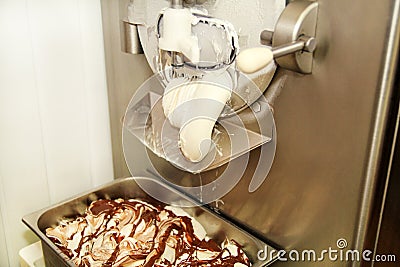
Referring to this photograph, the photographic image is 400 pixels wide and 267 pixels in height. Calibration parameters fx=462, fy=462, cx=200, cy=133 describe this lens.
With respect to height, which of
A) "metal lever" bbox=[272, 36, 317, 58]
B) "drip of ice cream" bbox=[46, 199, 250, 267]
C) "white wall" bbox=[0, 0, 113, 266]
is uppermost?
"metal lever" bbox=[272, 36, 317, 58]

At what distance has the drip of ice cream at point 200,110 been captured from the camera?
0.72 m

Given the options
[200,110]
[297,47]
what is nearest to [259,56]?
[297,47]

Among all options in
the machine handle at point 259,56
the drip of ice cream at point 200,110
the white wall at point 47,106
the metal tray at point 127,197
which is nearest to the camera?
the machine handle at point 259,56

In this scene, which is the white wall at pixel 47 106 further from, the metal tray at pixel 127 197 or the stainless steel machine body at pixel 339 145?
the stainless steel machine body at pixel 339 145

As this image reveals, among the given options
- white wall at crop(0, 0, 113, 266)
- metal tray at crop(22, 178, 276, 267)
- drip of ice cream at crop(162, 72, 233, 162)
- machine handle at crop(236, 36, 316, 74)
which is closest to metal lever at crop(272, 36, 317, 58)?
machine handle at crop(236, 36, 316, 74)

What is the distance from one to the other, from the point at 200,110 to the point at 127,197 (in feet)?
1.38

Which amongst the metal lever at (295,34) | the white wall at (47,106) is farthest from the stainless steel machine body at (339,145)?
the white wall at (47,106)

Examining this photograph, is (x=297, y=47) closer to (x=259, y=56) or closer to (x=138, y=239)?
(x=259, y=56)

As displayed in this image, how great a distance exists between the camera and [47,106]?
1037 millimetres

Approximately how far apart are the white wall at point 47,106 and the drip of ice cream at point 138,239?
159 mm

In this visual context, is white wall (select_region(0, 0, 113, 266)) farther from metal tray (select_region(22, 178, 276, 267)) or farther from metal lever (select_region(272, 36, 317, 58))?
metal lever (select_region(272, 36, 317, 58))

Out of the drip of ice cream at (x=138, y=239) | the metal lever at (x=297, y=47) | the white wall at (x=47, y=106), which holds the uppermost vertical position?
the metal lever at (x=297, y=47)

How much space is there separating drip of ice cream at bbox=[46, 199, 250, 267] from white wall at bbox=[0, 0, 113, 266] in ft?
0.52

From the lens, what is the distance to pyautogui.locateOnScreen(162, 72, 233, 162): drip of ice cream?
0.72 meters
